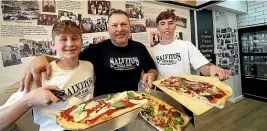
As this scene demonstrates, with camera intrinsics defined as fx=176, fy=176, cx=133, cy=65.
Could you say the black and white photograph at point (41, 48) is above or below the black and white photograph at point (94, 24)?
below

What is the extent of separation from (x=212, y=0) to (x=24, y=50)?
2171 millimetres

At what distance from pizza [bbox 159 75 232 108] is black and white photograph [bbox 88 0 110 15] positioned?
0.98 meters

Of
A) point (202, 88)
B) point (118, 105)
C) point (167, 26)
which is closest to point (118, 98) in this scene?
point (118, 105)

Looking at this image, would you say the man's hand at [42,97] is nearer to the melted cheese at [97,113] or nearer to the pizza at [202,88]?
the melted cheese at [97,113]

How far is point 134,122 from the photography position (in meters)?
0.75

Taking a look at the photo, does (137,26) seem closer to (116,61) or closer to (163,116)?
(116,61)

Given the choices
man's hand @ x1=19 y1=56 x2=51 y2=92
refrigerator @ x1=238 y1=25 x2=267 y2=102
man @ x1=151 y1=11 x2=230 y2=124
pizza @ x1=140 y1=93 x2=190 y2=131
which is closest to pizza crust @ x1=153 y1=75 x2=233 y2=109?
pizza @ x1=140 y1=93 x2=190 y2=131

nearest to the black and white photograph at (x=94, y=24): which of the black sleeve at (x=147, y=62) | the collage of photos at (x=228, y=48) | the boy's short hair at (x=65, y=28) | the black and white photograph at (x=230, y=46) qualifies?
the black sleeve at (x=147, y=62)

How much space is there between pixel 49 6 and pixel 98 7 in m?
0.43

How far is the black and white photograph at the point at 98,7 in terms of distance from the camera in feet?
5.15

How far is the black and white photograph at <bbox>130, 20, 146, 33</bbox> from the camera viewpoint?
1866mm

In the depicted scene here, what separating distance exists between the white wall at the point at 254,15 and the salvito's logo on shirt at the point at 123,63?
10.4ft

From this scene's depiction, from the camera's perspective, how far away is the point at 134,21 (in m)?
1.88

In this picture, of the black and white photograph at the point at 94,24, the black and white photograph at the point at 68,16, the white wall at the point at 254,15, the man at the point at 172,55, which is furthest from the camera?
the white wall at the point at 254,15
